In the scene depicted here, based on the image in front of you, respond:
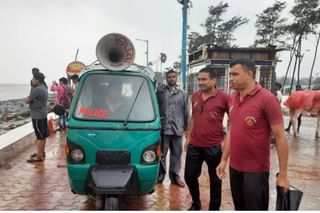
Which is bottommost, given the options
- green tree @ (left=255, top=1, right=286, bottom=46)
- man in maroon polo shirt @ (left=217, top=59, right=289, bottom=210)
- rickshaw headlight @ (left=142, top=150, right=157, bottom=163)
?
rickshaw headlight @ (left=142, top=150, right=157, bottom=163)

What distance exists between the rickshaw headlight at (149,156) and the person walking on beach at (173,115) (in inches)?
52.2

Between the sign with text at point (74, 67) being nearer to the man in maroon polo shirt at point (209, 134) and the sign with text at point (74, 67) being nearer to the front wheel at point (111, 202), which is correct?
the man in maroon polo shirt at point (209, 134)

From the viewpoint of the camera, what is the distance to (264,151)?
325 cm

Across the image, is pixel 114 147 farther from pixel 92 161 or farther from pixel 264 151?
pixel 264 151

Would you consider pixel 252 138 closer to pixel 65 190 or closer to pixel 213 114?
pixel 213 114

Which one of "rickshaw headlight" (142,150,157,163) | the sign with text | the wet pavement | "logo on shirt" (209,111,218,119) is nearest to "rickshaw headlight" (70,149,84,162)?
"rickshaw headlight" (142,150,157,163)

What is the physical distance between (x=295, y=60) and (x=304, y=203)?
1361 inches

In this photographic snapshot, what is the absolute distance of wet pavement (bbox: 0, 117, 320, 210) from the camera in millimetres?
5008

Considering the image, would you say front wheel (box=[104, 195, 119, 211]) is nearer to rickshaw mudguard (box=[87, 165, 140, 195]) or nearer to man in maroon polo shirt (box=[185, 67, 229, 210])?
rickshaw mudguard (box=[87, 165, 140, 195])

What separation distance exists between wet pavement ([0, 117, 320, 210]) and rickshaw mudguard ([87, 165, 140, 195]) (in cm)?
88

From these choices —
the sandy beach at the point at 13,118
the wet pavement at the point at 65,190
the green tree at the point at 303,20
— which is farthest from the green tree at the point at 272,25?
the wet pavement at the point at 65,190

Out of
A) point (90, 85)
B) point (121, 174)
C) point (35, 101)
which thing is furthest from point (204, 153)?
point (35, 101)

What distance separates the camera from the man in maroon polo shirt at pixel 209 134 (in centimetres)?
450

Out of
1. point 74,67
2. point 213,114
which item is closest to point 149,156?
point 213,114
